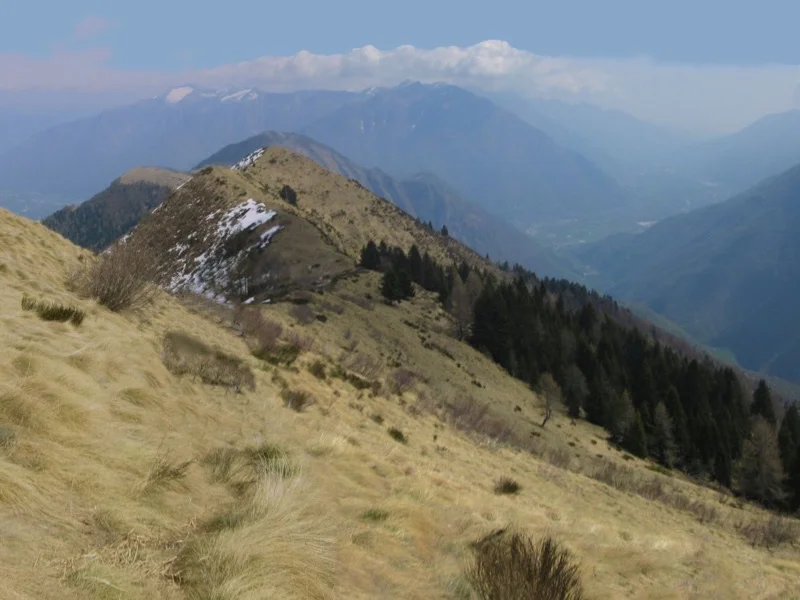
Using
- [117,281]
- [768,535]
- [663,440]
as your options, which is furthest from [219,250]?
[768,535]

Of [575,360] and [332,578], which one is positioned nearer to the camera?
[332,578]

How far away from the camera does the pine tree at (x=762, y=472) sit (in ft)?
154

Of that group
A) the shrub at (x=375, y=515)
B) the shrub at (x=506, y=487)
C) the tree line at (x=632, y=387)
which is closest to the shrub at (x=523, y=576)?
the shrub at (x=375, y=515)

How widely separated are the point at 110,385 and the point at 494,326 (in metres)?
58.3

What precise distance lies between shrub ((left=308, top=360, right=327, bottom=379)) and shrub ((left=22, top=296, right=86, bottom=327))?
746cm

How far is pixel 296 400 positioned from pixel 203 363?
2393 millimetres

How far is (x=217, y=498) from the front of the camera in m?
5.75

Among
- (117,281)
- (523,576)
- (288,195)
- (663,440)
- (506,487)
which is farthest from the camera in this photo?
(288,195)

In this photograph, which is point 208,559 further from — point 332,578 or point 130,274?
point 130,274

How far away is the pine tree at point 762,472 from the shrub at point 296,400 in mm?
51703

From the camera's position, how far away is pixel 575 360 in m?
72.9

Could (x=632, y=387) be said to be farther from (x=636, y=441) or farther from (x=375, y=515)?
(x=375, y=515)

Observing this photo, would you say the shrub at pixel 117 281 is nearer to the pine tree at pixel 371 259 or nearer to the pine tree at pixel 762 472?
the pine tree at pixel 371 259

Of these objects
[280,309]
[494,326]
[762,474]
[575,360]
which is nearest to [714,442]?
[762,474]
